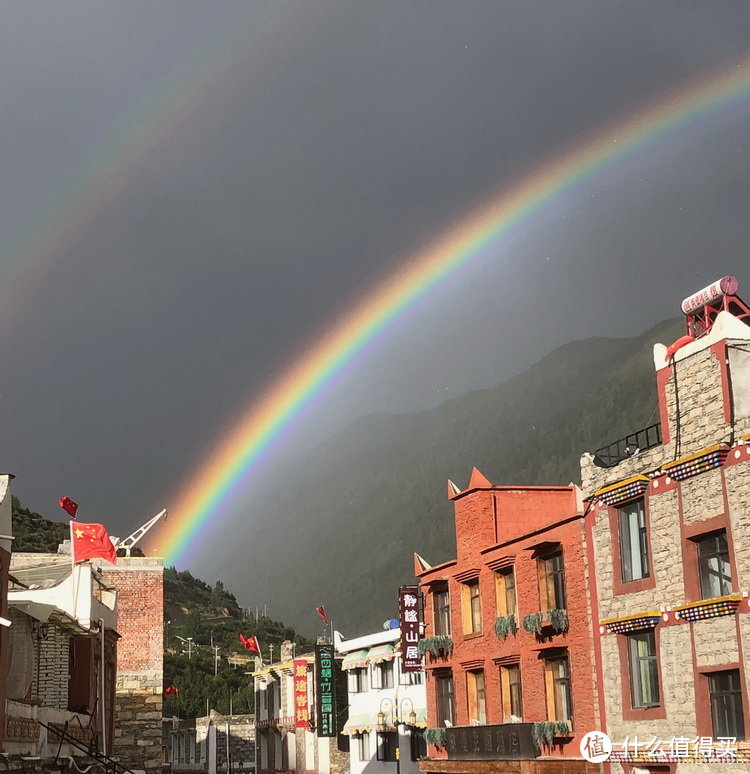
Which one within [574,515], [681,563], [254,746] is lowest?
[254,746]

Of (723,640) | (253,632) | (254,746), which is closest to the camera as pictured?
(723,640)

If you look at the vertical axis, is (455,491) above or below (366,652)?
above

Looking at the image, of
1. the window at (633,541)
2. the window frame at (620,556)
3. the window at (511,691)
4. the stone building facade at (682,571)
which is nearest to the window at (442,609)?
the window at (511,691)

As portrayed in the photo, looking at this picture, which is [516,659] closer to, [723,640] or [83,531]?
[723,640]

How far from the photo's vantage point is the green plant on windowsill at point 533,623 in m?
41.6

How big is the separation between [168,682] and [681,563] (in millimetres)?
115394

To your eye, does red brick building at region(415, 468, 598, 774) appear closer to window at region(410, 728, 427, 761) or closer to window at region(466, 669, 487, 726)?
window at region(466, 669, 487, 726)

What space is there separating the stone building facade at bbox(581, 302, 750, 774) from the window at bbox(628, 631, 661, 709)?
42 millimetres

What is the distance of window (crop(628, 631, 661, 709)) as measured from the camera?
35.0 metres

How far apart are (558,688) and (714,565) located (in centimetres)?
1147

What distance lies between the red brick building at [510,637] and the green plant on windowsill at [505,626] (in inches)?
2.7

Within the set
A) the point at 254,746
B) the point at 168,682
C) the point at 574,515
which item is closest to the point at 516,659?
the point at 574,515

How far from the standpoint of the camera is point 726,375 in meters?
32.6

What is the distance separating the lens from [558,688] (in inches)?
1635
